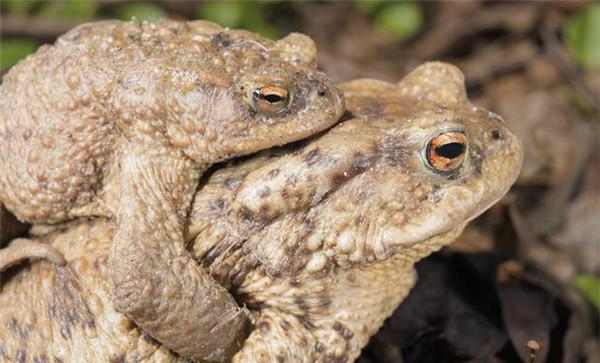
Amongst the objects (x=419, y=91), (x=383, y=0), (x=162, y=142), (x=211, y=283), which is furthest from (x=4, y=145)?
(x=383, y=0)

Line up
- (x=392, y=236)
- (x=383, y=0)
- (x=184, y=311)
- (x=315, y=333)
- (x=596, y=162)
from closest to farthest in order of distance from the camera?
(x=184, y=311), (x=392, y=236), (x=315, y=333), (x=596, y=162), (x=383, y=0)

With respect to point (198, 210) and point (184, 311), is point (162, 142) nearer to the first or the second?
point (198, 210)

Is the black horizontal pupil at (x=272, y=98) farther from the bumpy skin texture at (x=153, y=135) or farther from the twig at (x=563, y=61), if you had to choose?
the twig at (x=563, y=61)

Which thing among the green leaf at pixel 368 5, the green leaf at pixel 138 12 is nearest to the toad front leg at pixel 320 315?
the green leaf at pixel 138 12

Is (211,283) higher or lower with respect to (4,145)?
lower

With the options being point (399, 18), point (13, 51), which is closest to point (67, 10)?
point (13, 51)

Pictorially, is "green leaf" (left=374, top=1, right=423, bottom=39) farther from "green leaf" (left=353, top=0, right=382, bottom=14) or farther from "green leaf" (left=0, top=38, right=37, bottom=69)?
"green leaf" (left=0, top=38, right=37, bottom=69)
